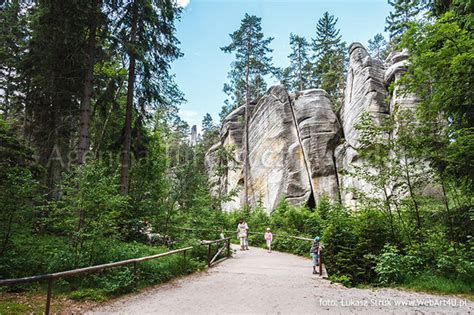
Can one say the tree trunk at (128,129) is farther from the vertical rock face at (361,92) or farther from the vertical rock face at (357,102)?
the vertical rock face at (361,92)

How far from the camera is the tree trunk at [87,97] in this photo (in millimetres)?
9453

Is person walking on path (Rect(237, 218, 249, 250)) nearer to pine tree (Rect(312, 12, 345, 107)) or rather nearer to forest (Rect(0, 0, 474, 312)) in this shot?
forest (Rect(0, 0, 474, 312))

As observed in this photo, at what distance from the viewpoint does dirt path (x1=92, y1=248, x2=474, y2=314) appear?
17.4 ft

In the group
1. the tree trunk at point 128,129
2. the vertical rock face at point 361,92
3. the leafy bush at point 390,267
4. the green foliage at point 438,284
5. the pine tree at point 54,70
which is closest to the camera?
the green foliage at point 438,284

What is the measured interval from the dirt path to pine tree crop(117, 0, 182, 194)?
661cm

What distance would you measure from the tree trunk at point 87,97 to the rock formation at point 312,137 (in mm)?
12399

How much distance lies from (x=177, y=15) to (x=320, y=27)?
31649 mm

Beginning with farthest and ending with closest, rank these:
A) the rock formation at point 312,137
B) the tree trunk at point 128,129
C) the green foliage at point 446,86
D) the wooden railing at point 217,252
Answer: the rock formation at point 312,137 < the tree trunk at point 128,129 < the wooden railing at point 217,252 < the green foliage at point 446,86

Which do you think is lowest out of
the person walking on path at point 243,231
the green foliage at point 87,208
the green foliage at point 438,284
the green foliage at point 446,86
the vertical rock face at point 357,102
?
the green foliage at point 438,284

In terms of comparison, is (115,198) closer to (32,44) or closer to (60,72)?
(60,72)

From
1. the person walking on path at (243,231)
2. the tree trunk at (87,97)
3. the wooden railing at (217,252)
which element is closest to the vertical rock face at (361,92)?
the person walking on path at (243,231)

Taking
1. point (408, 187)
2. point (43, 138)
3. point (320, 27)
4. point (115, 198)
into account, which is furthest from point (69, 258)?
point (320, 27)

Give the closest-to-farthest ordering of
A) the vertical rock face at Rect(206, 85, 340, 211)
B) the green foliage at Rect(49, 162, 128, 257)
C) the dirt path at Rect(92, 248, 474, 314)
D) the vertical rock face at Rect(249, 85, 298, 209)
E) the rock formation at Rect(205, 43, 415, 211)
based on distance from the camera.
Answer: the dirt path at Rect(92, 248, 474, 314) → the green foliage at Rect(49, 162, 128, 257) → the rock formation at Rect(205, 43, 415, 211) → the vertical rock face at Rect(206, 85, 340, 211) → the vertical rock face at Rect(249, 85, 298, 209)

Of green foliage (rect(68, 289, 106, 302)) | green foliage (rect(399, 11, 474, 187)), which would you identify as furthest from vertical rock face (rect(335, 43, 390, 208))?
green foliage (rect(68, 289, 106, 302))
